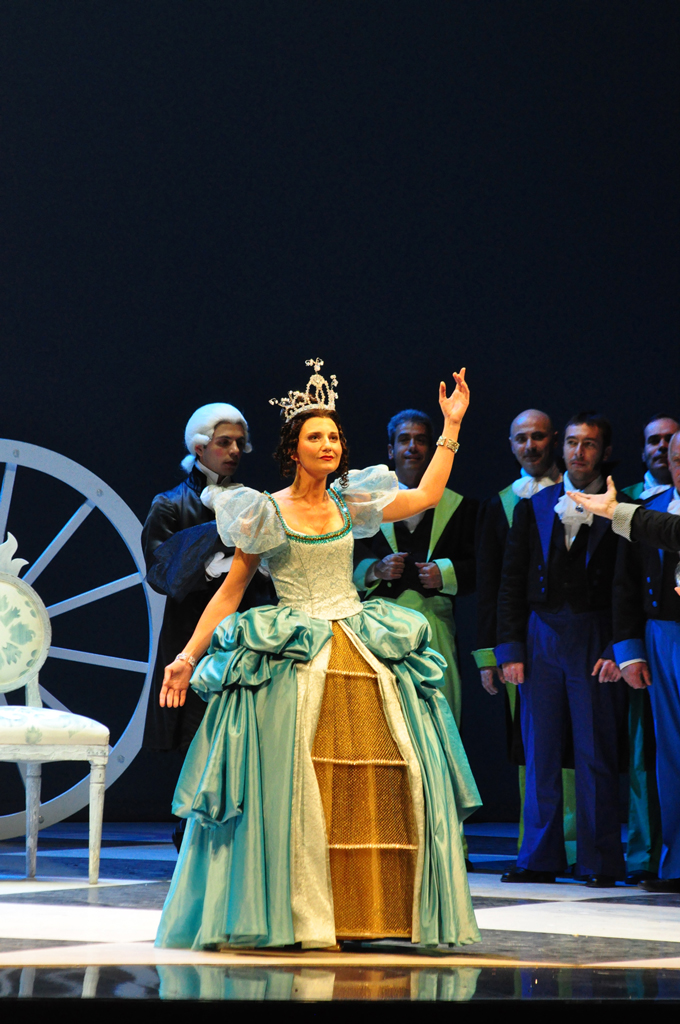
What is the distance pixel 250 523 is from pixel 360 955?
892 mm

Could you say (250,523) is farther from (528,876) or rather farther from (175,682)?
(528,876)

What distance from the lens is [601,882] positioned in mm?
3764

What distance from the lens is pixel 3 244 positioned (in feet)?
17.4

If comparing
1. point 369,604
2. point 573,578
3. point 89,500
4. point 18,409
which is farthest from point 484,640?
point 18,409

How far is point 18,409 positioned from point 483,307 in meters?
1.96

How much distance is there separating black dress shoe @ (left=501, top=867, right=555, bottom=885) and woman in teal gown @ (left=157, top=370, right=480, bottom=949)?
3.85 feet

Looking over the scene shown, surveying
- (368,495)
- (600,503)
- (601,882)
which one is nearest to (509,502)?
(600,503)

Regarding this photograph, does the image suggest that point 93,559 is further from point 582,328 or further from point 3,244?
point 582,328

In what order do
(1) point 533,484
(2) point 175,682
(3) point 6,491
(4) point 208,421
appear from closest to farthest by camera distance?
(2) point 175,682 → (4) point 208,421 → (1) point 533,484 → (3) point 6,491

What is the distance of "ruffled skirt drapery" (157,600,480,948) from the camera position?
2.55 metres

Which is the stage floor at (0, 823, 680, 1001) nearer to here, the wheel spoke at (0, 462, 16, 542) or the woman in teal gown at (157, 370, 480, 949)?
the woman in teal gown at (157, 370, 480, 949)

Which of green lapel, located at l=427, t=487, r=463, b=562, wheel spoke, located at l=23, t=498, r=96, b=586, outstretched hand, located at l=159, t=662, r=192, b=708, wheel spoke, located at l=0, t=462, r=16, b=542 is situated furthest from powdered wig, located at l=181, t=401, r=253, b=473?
outstretched hand, located at l=159, t=662, r=192, b=708

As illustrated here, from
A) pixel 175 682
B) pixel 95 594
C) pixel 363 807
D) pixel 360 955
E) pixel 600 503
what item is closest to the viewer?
pixel 360 955

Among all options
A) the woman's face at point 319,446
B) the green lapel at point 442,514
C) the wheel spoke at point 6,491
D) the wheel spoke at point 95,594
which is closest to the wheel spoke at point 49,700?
the wheel spoke at point 95,594
